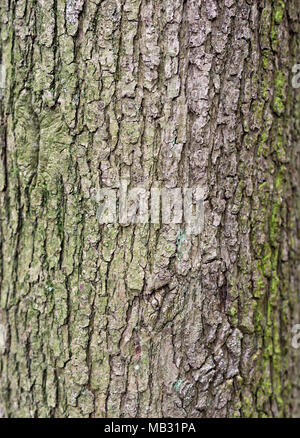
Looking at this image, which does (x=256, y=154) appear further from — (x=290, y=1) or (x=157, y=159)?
(x=290, y=1)

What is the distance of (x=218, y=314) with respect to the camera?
4.73 feet

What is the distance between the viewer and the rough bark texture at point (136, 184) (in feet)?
4.29

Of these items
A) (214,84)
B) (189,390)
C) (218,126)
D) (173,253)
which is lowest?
(189,390)

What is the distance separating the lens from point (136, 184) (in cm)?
134

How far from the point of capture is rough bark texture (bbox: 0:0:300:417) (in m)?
1.31

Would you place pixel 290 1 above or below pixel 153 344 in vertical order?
above

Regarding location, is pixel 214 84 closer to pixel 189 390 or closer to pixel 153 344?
pixel 153 344

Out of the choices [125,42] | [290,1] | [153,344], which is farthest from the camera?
[290,1]

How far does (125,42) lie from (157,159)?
35 cm

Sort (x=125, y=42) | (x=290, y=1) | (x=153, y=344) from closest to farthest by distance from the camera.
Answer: (x=125, y=42)
(x=153, y=344)
(x=290, y=1)

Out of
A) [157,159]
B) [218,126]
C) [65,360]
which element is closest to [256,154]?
[218,126]

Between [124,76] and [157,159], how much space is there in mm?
264
